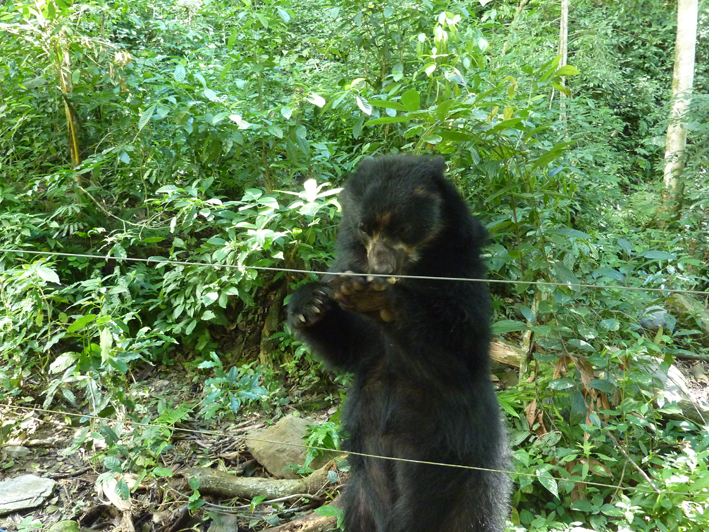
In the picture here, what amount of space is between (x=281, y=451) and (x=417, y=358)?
1683mm

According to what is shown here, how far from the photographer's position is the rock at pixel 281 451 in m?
3.96

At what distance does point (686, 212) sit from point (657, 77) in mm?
4381

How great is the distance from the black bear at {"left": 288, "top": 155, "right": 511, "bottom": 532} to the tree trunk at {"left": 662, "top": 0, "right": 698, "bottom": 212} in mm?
5126

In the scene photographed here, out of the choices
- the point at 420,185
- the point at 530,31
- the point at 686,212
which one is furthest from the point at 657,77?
the point at 420,185

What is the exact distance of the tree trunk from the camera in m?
7.00

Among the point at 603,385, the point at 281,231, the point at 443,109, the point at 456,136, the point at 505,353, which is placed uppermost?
the point at 443,109

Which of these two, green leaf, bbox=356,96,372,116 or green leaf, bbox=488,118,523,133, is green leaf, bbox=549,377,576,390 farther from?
green leaf, bbox=356,96,372,116

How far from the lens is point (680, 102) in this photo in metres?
7.25

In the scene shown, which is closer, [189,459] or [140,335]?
[140,335]

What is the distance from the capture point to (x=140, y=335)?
3770 millimetres

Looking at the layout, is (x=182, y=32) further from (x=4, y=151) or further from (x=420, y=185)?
(x=420, y=185)

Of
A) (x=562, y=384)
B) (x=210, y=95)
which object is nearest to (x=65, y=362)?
(x=210, y=95)

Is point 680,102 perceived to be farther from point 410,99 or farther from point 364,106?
point 410,99

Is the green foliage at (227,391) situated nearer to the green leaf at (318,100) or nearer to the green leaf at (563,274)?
the green leaf at (318,100)
